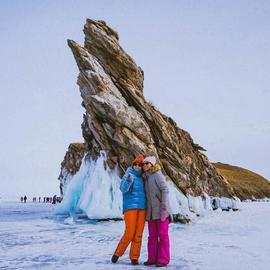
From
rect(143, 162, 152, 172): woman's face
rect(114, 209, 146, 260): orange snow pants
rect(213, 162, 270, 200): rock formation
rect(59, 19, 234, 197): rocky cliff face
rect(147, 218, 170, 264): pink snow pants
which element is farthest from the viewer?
rect(213, 162, 270, 200): rock formation

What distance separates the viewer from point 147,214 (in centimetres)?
966

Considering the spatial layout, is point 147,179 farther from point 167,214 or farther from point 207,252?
point 207,252

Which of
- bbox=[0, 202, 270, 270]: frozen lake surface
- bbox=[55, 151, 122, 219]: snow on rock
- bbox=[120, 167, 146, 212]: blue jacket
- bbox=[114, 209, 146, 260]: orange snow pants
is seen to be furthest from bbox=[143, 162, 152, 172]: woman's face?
bbox=[55, 151, 122, 219]: snow on rock

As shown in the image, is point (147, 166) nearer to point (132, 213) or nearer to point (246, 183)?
point (132, 213)

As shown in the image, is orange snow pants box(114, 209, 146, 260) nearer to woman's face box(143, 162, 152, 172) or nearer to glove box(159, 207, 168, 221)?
glove box(159, 207, 168, 221)

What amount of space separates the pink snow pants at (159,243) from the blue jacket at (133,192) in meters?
0.56

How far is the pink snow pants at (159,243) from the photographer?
9287 millimetres

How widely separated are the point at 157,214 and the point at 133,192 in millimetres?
782

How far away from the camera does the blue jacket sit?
9555 millimetres

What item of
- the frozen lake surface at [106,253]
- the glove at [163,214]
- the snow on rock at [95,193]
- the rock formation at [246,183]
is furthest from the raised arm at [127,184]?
the rock formation at [246,183]

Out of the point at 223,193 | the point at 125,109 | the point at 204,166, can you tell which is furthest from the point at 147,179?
the point at 223,193

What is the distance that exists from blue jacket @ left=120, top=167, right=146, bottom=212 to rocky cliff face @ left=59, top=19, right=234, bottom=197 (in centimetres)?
1573

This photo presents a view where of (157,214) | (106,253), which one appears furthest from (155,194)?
(106,253)

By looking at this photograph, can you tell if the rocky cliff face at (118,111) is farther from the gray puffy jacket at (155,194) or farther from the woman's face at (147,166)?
the gray puffy jacket at (155,194)
